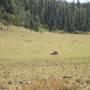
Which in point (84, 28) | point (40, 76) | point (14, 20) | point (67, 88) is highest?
point (67, 88)

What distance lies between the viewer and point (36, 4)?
160m

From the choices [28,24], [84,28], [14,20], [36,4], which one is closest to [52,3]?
[36,4]

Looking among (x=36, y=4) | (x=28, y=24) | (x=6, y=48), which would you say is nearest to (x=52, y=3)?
(x=36, y=4)

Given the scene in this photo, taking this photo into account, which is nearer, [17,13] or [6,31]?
[6,31]

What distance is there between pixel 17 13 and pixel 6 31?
29491 millimetres

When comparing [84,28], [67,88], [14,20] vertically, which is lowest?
[84,28]

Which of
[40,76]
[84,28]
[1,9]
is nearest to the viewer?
[40,76]

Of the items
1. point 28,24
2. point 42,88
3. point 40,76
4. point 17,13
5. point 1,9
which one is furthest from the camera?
point 28,24

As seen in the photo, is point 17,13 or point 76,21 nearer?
point 17,13

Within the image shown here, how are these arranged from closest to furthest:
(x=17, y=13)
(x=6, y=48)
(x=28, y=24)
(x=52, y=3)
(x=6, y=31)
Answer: (x=6, y=48), (x=6, y=31), (x=17, y=13), (x=28, y=24), (x=52, y=3)

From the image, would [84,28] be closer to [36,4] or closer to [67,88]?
[36,4]

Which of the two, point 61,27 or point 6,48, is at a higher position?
point 6,48

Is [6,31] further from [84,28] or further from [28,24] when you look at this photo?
[84,28]

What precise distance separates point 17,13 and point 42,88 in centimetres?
8174
